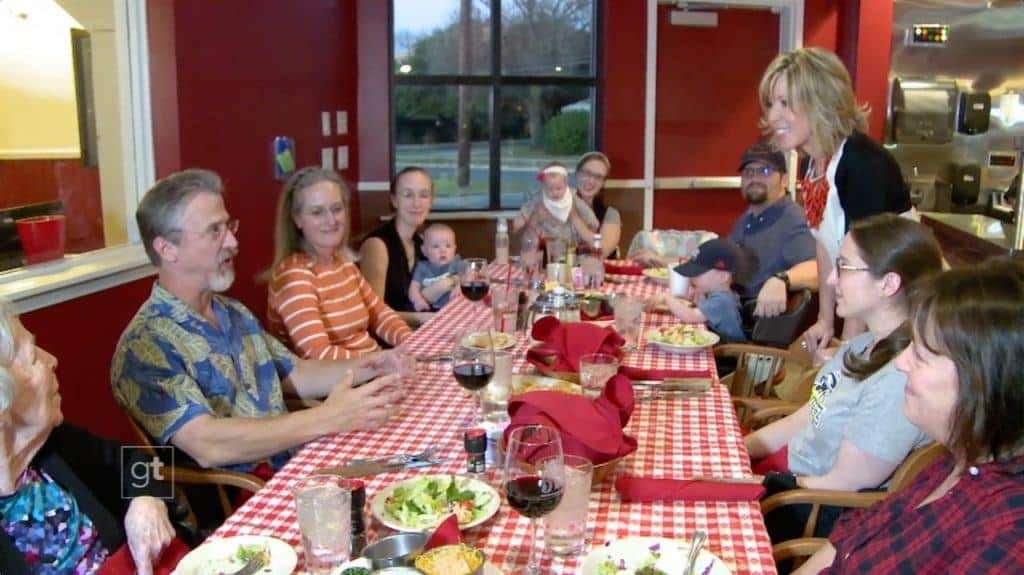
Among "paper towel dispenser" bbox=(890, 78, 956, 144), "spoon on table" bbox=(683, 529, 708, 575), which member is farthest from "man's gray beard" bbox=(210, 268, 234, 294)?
"paper towel dispenser" bbox=(890, 78, 956, 144)

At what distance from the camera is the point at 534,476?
132cm

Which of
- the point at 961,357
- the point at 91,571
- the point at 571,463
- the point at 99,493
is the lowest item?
the point at 91,571

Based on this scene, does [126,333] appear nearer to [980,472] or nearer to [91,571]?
[91,571]

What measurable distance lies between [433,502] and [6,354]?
78cm

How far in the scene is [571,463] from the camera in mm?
1426

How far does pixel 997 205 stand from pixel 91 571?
5749mm

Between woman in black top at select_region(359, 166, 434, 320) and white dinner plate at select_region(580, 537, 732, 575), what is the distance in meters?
2.51

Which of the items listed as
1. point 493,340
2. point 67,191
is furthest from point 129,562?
point 67,191

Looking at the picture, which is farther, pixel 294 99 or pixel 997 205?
pixel 997 205

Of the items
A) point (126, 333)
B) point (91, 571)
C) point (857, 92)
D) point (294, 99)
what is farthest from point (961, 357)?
point (857, 92)

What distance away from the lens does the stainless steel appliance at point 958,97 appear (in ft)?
19.0

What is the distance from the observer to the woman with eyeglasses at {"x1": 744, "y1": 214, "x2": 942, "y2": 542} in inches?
69.7

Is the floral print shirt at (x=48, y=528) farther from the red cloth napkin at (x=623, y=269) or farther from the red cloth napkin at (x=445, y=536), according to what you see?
the red cloth napkin at (x=623, y=269)

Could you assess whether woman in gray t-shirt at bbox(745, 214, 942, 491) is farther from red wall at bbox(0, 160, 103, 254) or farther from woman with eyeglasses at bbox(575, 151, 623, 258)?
woman with eyeglasses at bbox(575, 151, 623, 258)
